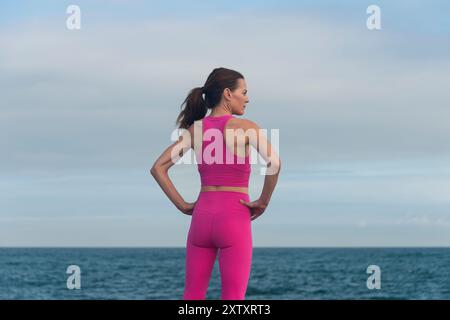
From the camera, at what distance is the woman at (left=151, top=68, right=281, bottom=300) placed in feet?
17.4

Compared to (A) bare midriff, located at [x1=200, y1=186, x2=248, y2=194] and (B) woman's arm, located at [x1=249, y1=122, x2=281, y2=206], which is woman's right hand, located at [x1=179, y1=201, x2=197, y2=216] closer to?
(A) bare midriff, located at [x1=200, y1=186, x2=248, y2=194]

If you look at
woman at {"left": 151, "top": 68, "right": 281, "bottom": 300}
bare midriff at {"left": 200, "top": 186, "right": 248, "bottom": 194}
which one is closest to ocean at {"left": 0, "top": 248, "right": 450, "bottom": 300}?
woman at {"left": 151, "top": 68, "right": 281, "bottom": 300}

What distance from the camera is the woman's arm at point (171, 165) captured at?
553 centimetres

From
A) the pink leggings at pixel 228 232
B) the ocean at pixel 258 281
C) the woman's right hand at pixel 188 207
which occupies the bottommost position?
the ocean at pixel 258 281

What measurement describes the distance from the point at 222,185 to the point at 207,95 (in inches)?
27.4

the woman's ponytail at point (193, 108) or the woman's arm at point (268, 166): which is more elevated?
the woman's ponytail at point (193, 108)

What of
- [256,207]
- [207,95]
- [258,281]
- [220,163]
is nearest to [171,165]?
[220,163]

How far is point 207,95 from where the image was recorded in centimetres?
557

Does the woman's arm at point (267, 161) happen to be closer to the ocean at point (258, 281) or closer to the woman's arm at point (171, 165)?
the woman's arm at point (171, 165)

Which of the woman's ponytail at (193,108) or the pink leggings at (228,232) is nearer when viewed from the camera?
the pink leggings at (228,232)

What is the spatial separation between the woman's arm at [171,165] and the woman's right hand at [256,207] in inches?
18.1

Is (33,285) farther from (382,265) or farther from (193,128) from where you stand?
(193,128)

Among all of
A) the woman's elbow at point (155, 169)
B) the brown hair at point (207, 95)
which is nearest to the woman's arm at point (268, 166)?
the brown hair at point (207, 95)
